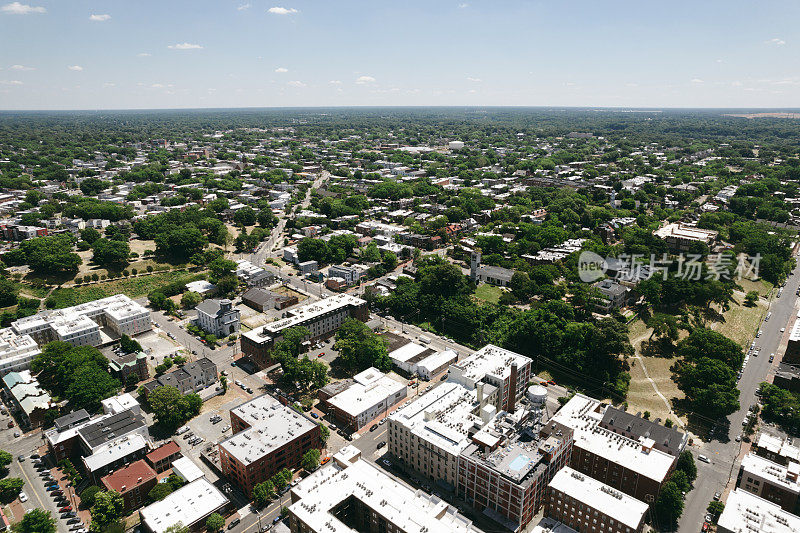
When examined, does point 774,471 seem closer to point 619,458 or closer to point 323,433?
point 619,458

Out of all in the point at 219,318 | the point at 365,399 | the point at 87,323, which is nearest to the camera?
the point at 365,399

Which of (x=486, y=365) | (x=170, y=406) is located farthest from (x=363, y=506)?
(x=170, y=406)

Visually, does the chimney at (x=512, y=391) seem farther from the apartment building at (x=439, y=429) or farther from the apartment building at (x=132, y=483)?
the apartment building at (x=132, y=483)

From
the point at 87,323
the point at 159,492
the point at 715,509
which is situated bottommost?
the point at 715,509

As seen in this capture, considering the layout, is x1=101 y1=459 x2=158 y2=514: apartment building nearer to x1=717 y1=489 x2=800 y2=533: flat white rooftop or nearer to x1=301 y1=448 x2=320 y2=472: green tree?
x1=301 y1=448 x2=320 y2=472: green tree

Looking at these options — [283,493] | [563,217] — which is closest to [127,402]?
[283,493]

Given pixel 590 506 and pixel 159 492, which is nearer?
pixel 590 506

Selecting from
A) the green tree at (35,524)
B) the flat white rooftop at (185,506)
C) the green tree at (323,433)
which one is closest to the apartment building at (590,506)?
the green tree at (323,433)

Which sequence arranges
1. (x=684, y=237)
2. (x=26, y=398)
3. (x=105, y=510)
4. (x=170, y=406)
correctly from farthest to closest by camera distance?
(x=684, y=237), (x=26, y=398), (x=170, y=406), (x=105, y=510)
